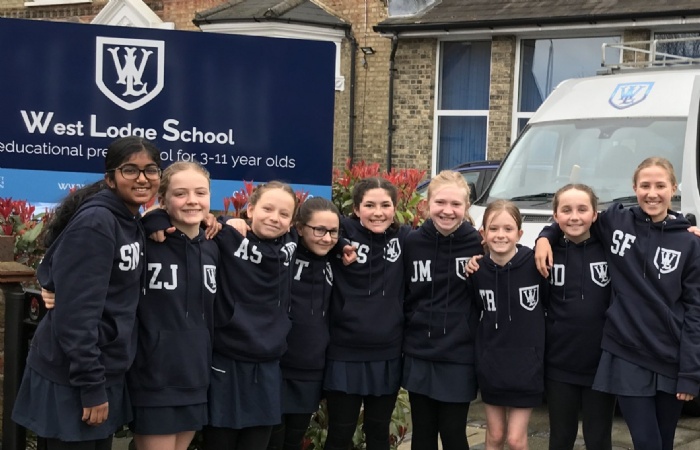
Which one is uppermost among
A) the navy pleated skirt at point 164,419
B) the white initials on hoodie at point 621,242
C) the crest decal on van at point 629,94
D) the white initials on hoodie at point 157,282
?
the crest decal on van at point 629,94

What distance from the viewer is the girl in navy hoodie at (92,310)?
3.57m

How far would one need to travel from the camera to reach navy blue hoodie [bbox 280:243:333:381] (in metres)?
4.49

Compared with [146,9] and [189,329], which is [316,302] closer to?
[189,329]

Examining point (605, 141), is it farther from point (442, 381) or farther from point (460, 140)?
point (460, 140)

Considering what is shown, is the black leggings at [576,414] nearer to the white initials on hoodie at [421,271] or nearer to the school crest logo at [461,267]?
the school crest logo at [461,267]

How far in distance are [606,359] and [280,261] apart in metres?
1.59

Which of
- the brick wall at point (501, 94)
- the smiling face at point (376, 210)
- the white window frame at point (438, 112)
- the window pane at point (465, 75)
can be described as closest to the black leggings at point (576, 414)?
the smiling face at point (376, 210)

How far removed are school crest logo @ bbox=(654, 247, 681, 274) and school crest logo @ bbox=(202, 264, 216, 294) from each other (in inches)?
80.0

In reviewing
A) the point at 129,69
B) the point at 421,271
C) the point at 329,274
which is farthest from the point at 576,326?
the point at 129,69

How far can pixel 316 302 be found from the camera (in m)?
4.55

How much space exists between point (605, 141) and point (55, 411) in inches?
212

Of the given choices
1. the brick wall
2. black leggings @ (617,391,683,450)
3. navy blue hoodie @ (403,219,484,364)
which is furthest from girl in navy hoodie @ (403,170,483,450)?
the brick wall

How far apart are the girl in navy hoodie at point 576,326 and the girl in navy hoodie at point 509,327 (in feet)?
0.28

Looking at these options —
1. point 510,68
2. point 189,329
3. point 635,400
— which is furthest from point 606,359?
point 510,68
